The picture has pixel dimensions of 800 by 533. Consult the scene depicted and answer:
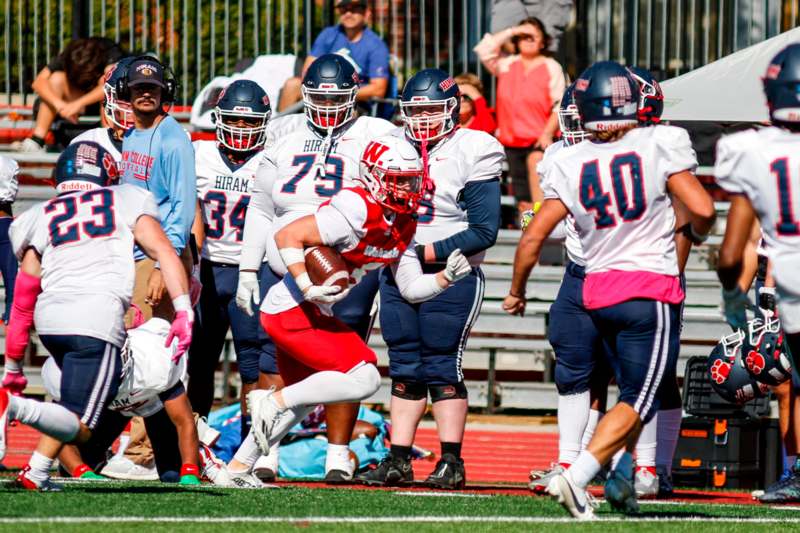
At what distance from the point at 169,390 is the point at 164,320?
0.35m

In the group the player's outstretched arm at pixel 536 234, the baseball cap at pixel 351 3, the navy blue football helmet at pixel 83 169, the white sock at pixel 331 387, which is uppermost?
the baseball cap at pixel 351 3

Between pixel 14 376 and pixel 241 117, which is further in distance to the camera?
pixel 241 117

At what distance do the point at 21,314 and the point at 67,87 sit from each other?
624cm

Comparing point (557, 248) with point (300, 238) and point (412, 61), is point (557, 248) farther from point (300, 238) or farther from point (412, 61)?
point (300, 238)

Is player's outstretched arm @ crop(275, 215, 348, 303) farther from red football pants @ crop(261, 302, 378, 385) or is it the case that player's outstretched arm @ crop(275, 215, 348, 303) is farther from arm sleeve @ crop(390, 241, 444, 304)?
arm sleeve @ crop(390, 241, 444, 304)

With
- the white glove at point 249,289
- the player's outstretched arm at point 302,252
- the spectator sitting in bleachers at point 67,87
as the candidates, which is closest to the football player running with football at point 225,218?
the white glove at point 249,289

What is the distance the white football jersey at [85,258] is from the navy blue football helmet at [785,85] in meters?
2.62

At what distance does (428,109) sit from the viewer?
8.19m

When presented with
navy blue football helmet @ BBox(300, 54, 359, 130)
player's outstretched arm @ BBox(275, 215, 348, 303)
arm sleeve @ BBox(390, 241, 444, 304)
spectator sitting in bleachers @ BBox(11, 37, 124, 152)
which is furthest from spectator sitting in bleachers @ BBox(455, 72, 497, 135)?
player's outstretched arm @ BBox(275, 215, 348, 303)

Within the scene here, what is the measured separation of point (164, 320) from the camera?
25.7ft

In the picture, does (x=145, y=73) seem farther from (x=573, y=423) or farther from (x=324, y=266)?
(x=573, y=423)

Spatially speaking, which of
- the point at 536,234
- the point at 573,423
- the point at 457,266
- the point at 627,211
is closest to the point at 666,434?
the point at 573,423

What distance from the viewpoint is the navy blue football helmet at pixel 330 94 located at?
8.22 metres

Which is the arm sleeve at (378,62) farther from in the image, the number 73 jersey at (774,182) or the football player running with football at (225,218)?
the number 73 jersey at (774,182)
